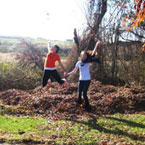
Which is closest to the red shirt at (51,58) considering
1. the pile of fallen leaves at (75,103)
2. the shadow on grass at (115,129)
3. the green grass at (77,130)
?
the pile of fallen leaves at (75,103)

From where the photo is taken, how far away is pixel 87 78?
7.10m

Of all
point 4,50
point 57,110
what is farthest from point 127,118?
point 4,50

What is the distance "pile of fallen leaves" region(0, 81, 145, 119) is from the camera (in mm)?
7609

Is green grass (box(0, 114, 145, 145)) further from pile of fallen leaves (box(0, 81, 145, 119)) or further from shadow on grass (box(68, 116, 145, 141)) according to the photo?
pile of fallen leaves (box(0, 81, 145, 119))

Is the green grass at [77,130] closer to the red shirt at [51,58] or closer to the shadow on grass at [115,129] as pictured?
the shadow on grass at [115,129]

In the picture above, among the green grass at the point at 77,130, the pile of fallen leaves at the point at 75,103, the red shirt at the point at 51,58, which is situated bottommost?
the green grass at the point at 77,130

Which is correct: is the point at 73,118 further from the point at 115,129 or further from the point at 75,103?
the point at 115,129

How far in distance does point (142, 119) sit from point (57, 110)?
2.82 m

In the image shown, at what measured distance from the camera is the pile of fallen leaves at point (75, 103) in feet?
25.0

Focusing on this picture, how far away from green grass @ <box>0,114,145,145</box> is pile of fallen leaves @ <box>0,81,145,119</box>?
644 millimetres

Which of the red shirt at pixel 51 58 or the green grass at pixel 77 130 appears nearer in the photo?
the green grass at pixel 77 130

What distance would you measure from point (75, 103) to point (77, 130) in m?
2.23

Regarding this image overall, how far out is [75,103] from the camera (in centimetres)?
810

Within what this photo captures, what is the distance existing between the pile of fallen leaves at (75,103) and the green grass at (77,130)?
644mm
